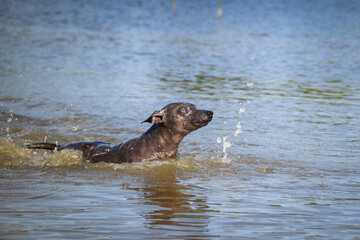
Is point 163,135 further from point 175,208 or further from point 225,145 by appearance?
point 175,208

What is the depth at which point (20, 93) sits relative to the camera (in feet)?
47.9

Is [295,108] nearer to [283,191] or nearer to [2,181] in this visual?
[283,191]

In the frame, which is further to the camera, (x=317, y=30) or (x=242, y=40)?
(x=317, y=30)

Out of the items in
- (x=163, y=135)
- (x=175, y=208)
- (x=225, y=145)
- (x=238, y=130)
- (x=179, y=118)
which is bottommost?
(x=175, y=208)

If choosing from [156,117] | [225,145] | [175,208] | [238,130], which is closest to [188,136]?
[238,130]

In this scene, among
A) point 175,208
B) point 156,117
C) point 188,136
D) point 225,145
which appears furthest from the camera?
point 188,136

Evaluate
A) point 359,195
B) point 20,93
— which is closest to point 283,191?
point 359,195

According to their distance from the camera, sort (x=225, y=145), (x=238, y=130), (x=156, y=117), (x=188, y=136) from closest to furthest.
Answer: (x=156, y=117) < (x=225, y=145) < (x=188, y=136) < (x=238, y=130)

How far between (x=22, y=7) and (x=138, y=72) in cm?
2000

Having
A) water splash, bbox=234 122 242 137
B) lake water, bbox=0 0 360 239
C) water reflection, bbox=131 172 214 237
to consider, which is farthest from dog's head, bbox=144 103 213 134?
water splash, bbox=234 122 242 137

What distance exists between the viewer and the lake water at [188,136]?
6.33 meters

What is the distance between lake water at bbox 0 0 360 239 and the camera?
633 centimetres

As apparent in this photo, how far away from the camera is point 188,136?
455 inches

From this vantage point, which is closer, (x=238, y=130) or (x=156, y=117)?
(x=156, y=117)
